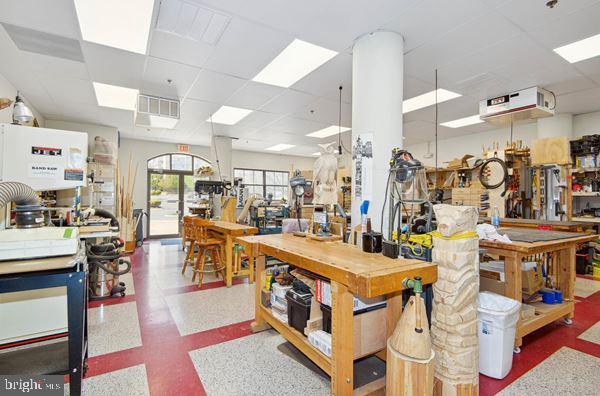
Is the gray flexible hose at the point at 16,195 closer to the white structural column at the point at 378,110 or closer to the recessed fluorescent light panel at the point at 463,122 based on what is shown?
the white structural column at the point at 378,110

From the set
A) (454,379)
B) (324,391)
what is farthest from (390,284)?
(324,391)

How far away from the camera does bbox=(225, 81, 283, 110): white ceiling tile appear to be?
4691 millimetres

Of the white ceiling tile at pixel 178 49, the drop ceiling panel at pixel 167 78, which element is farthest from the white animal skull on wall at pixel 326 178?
the drop ceiling panel at pixel 167 78

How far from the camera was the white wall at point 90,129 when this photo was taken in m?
6.64

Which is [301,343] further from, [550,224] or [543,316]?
[550,224]

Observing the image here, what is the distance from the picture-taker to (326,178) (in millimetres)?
2598

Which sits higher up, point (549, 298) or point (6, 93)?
point (6, 93)

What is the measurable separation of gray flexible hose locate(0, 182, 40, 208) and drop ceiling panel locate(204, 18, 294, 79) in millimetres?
2349

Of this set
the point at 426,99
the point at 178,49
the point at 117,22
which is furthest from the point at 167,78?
the point at 426,99

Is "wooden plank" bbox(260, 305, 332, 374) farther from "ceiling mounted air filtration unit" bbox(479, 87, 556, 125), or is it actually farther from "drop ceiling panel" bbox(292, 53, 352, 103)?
"ceiling mounted air filtration unit" bbox(479, 87, 556, 125)

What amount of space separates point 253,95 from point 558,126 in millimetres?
6190

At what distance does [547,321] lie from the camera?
2613 mm

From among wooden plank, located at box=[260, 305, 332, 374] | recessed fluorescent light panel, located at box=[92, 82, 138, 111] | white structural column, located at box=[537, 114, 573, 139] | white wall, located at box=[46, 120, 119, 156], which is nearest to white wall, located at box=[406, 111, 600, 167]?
white structural column, located at box=[537, 114, 573, 139]

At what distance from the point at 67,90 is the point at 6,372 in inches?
179
